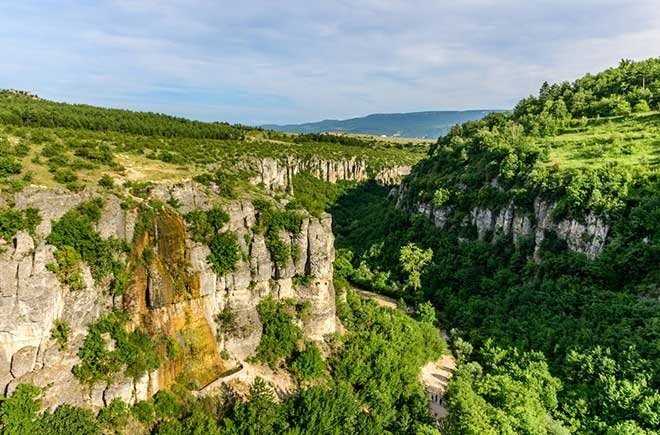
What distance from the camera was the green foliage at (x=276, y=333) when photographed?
44016mm

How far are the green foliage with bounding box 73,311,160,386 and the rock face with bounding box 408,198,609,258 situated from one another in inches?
1892

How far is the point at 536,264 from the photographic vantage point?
6038 cm

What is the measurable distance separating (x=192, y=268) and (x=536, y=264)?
4246 cm

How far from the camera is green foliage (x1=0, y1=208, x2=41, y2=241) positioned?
3144cm

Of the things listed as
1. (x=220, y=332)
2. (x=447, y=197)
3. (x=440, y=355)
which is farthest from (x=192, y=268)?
(x=447, y=197)

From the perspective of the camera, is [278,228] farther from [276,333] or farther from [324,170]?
[324,170]

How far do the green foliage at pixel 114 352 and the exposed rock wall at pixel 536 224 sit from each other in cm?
4805

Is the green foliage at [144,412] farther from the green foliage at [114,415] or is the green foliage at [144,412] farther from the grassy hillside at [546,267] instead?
the grassy hillside at [546,267]

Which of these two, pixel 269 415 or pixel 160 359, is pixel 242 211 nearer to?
pixel 160 359

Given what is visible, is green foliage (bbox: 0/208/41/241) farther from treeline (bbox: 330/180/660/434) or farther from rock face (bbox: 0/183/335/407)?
treeline (bbox: 330/180/660/434)

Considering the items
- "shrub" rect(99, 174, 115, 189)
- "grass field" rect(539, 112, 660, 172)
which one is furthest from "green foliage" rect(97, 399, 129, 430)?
"grass field" rect(539, 112, 660, 172)

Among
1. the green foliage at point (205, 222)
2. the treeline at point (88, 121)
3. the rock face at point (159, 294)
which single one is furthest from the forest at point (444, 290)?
the rock face at point (159, 294)

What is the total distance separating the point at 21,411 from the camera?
2969cm

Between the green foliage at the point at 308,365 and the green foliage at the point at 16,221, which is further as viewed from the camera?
the green foliage at the point at 308,365
